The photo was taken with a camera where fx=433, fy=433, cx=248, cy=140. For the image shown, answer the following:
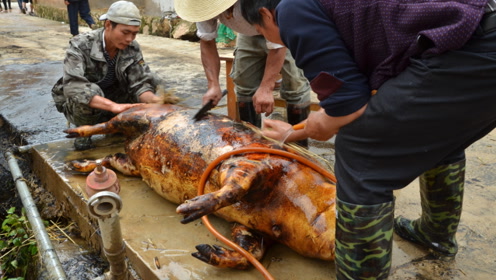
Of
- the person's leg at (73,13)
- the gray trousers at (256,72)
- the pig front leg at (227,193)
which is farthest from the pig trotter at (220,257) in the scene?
the person's leg at (73,13)

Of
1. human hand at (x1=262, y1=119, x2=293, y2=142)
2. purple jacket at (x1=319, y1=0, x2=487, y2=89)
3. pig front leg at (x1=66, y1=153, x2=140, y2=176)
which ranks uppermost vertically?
purple jacket at (x1=319, y1=0, x2=487, y2=89)

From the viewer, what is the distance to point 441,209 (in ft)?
8.21

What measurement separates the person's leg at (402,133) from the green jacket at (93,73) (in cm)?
307

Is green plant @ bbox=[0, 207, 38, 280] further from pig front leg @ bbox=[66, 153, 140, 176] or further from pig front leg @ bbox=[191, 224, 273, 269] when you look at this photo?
pig front leg @ bbox=[191, 224, 273, 269]

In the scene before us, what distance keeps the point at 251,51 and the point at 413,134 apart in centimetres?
288

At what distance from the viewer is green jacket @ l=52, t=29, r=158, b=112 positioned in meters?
4.20

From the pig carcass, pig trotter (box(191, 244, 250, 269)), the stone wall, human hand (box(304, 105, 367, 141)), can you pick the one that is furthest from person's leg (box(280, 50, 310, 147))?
the stone wall

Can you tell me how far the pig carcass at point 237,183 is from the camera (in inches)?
101

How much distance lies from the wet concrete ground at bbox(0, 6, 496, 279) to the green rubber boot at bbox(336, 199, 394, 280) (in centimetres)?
61

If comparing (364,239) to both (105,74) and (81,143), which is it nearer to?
(81,143)

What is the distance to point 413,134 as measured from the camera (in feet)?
5.78

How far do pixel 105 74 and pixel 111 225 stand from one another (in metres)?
2.74

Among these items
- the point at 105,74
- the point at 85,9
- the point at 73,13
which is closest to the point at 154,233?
the point at 105,74

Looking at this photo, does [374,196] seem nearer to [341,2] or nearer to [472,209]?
[341,2]
